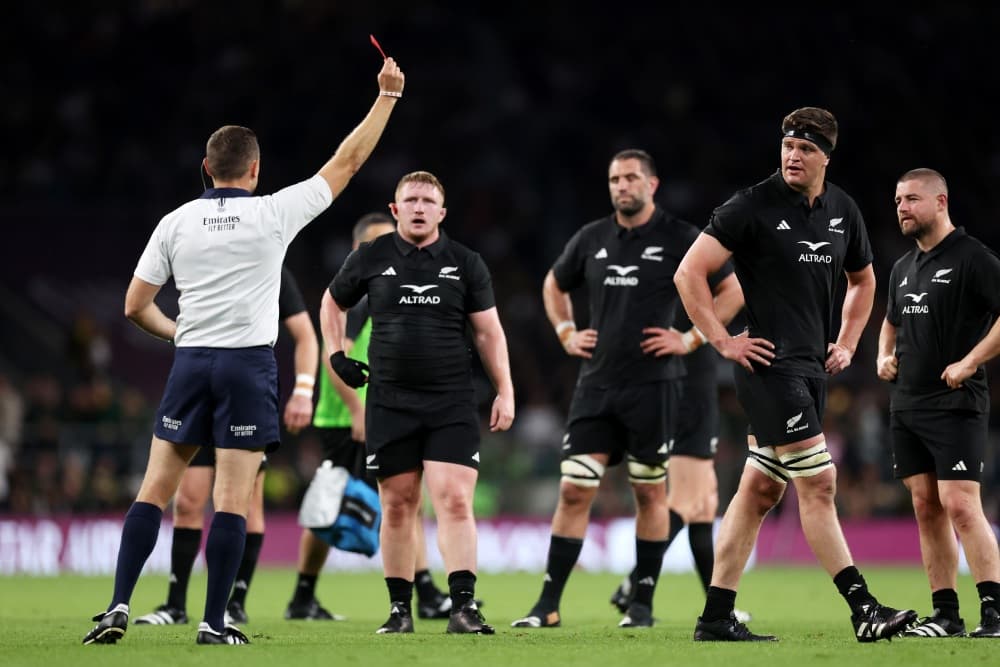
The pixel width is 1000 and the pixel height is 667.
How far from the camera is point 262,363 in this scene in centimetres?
755

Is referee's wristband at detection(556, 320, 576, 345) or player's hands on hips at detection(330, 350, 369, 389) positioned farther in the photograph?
referee's wristband at detection(556, 320, 576, 345)

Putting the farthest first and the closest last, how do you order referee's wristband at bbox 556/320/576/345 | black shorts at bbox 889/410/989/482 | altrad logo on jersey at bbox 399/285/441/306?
referee's wristband at bbox 556/320/576/345, altrad logo on jersey at bbox 399/285/441/306, black shorts at bbox 889/410/989/482

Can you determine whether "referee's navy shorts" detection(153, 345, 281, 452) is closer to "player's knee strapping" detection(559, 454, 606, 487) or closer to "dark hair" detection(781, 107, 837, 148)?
"player's knee strapping" detection(559, 454, 606, 487)

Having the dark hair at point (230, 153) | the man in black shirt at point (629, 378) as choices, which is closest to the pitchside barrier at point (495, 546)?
the man in black shirt at point (629, 378)

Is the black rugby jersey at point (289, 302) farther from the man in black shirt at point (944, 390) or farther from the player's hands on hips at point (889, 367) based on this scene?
the man in black shirt at point (944, 390)

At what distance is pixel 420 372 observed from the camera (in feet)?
28.5

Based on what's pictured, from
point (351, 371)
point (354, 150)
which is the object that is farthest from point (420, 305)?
point (354, 150)

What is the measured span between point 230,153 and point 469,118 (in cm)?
1899

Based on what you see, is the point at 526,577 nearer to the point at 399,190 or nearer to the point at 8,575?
the point at 8,575

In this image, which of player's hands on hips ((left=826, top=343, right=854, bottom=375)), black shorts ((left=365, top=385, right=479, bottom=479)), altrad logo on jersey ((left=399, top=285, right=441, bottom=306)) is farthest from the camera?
altrad logo on jersey ((left=399, top=285, right=441, bottom=306))

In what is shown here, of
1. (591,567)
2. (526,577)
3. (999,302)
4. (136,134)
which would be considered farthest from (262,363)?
(136,134)

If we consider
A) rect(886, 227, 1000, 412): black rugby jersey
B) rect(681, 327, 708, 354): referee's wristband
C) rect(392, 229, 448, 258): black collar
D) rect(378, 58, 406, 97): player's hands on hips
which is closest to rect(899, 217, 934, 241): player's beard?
rect(886, 227, 1000, 412): black rugby jersey

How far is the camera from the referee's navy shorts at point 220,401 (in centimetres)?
744

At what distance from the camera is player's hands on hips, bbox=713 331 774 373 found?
7.84 m
